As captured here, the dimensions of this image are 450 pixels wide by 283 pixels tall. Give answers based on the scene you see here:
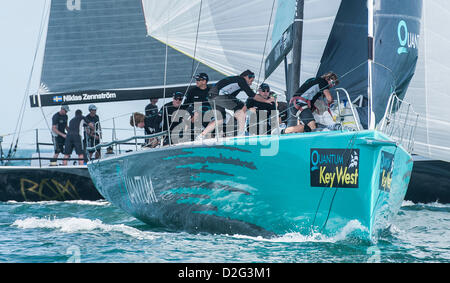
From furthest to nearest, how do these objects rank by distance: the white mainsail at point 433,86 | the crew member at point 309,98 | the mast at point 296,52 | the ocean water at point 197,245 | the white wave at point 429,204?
the white wave at point 429,204 < the white mainsail at point 433,86 < the mast at point 296,52 < the crew member at point 309,98 < the ocean water at point 197,245

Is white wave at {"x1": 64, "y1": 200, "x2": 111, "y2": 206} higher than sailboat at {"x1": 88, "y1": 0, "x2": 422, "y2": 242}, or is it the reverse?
sailboat at {"x1": 88, "y1": 0, "x2": 422, "y2": 242}

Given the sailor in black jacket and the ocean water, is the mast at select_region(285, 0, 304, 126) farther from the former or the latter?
the ocean water

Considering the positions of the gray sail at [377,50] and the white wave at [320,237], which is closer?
the white wave at [320,237]

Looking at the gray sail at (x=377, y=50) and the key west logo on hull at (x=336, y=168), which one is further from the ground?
the gray sail at (x=377, y=50)

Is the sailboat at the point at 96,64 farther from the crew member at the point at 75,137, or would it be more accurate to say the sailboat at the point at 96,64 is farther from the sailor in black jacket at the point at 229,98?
the sailor in black jacket at the point at 229,98

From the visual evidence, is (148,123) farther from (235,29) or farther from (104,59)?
(104,59)

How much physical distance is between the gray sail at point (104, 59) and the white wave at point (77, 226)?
4.57m

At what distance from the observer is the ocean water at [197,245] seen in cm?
511

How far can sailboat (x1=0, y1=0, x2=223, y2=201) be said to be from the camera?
481 inches

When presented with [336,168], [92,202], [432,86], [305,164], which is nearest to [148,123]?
[92,202]

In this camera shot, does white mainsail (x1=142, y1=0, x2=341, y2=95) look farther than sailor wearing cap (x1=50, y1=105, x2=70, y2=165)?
No

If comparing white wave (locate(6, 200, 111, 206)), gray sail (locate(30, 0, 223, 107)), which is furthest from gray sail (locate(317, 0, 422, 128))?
gray sail (locate(30, 0, 223, 107))

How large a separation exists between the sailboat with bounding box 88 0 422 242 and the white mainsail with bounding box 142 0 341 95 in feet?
0.44

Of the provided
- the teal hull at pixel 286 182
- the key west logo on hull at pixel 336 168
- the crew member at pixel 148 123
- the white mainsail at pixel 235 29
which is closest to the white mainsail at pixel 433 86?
the white mainsail at pixel 235 29
